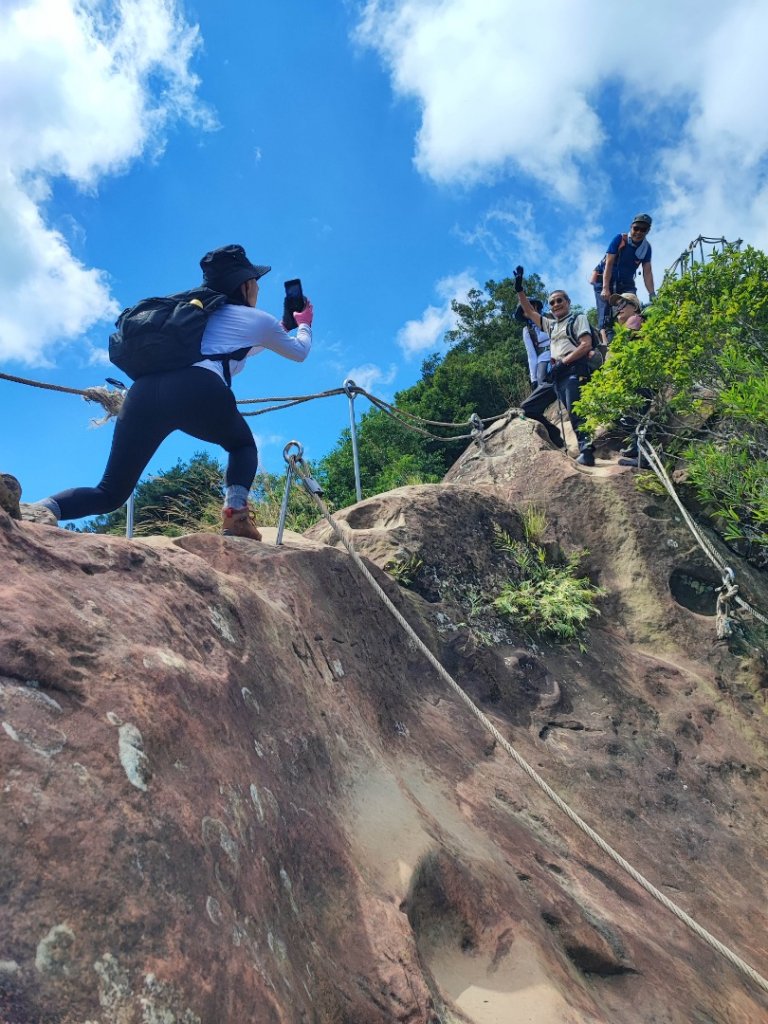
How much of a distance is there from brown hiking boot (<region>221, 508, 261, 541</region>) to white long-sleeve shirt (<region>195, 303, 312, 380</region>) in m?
0.81

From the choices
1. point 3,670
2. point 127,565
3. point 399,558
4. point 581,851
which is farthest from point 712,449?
point 3,670

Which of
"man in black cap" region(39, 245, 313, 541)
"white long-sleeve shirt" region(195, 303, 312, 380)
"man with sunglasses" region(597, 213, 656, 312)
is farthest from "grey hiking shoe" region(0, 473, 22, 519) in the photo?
"man with sunglasses" region(597, 213, 656, 312)

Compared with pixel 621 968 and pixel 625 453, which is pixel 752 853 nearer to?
pixel 621 968

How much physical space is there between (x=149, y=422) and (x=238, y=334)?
2.20 feet

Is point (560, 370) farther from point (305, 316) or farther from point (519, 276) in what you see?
point (305, 316)

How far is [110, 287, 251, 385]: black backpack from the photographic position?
394 cm

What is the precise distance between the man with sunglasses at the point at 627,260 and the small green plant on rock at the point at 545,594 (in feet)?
15.3

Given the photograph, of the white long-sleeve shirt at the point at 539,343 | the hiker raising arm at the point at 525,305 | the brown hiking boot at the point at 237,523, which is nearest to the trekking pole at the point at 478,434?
the white long-sleeve shirt at the point at 539,343

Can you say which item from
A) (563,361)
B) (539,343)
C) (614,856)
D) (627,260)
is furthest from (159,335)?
(627,260)

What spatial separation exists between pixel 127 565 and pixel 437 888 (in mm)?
1716

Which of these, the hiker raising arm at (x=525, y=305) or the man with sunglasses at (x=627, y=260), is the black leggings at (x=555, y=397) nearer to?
the hiker raising arm at (x=525, y=305)

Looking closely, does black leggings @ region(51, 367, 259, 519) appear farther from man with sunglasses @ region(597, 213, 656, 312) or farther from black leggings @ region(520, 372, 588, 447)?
man with sunglasses @ region(597, 213, 656, 312)

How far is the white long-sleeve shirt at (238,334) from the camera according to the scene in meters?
4.15

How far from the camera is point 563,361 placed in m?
8.46
